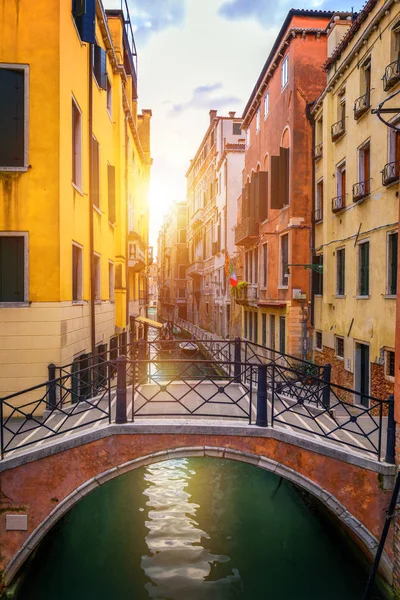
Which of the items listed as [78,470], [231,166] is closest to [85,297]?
[78,470]

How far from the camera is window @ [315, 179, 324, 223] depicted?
53.0ft

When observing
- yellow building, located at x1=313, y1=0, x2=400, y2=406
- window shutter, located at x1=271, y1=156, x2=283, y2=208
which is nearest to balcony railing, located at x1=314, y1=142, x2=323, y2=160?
yellow building, located at x1=313, y1=0, x2=400, y2=406

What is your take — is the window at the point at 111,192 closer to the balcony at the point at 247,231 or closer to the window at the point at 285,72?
the window at the point at 285,72

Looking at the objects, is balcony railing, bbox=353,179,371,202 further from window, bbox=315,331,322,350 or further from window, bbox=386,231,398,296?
window, bbox=315,331,322,350

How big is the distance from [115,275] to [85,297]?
5088 millimetres

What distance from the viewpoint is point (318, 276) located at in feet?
54.0

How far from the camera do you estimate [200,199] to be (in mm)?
42156

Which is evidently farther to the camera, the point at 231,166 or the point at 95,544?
the point at 231,166

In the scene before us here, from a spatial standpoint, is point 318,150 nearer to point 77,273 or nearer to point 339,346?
point 339,346

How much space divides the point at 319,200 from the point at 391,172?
5397mm

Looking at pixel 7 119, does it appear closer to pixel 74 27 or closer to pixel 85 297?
pixel 74 27

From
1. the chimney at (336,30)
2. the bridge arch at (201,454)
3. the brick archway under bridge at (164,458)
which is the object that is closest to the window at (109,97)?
the chimney at (336,30)

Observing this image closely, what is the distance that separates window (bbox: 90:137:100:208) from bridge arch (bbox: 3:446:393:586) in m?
7.21

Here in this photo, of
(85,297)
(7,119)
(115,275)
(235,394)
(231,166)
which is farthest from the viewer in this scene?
(231,166)
